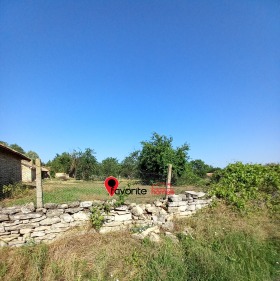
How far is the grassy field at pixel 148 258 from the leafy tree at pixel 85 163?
95.9 feet

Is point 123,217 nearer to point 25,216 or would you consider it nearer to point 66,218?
point 66,218

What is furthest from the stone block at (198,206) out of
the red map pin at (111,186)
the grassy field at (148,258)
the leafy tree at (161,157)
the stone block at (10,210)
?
A: the leafy tree at (161,157)

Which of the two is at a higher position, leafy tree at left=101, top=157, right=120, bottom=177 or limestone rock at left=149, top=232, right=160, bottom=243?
leafy tree at left=101, top=157, right=120, bottom=177

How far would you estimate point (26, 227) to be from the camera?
169 inches

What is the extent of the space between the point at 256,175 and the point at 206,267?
5330mm

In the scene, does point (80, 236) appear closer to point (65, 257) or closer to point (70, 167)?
point (65, 257)

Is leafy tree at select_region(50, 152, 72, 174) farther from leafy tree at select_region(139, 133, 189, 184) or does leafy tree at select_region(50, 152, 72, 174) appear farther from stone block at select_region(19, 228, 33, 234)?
stone block at select_region(19, 228, 33, 234)

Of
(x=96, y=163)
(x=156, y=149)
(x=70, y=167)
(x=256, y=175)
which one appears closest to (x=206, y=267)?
(x=256, y=175)

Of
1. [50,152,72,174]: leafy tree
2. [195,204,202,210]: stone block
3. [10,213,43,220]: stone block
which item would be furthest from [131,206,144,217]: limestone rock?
[50,152,72,174]: leafy tree

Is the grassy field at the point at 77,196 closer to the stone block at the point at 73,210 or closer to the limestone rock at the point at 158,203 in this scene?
the limestone rock at the point at 158,203

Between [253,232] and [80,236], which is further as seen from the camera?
[253,232]

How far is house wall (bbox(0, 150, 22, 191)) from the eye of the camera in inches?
474

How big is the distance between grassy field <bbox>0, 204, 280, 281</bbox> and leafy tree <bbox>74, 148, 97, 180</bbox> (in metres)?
29.2

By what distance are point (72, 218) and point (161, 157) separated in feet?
35.1
